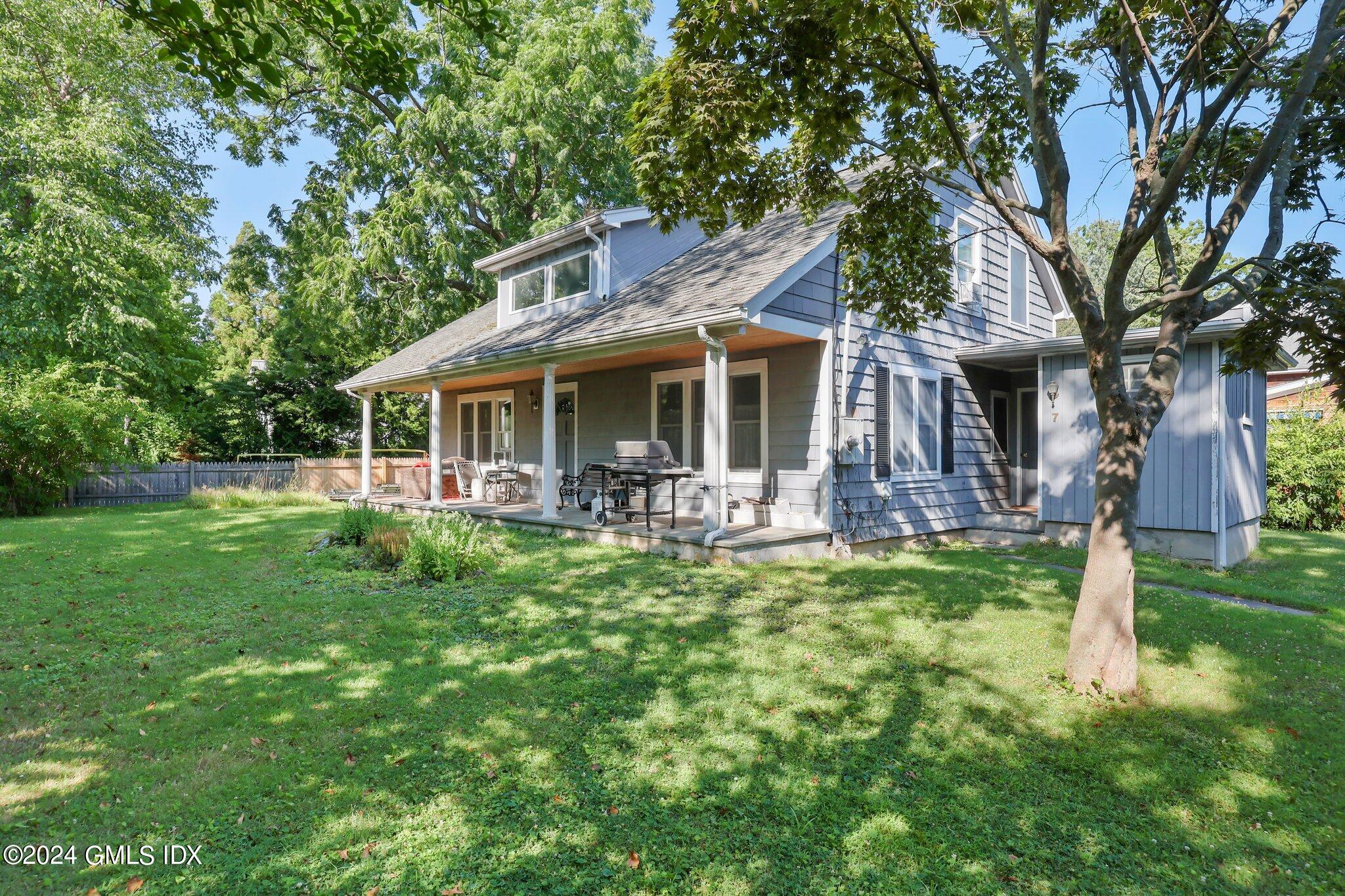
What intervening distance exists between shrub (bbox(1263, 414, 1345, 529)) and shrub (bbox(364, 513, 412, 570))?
1485 cm

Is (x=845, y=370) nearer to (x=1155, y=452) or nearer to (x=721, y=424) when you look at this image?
(x=721, y=424)

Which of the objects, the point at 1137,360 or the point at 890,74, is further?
the point at 1137,360

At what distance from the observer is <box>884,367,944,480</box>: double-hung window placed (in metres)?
10.0

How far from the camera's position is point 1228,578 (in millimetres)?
7844

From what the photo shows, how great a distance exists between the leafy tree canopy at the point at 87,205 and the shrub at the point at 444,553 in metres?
13.6

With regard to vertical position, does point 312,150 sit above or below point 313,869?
above

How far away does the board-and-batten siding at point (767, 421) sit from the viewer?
29.9 ft

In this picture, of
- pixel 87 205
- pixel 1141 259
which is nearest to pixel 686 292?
pixel 87 205

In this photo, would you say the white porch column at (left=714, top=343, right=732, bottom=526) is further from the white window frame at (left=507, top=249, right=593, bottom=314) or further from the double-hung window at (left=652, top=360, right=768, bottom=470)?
the white window frame at (left=507, top=249, right=593, bottom=314)

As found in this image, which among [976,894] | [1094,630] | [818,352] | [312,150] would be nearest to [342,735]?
[976,894]

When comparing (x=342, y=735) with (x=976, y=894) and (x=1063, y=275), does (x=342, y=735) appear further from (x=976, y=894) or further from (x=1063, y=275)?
(x=1063, y=275)

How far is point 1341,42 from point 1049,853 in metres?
5.82

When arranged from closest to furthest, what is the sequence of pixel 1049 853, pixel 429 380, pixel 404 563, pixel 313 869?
1. pixel 313 869
2. pixel 1049 853
3. pixel 404 563
4. pixel 429 380

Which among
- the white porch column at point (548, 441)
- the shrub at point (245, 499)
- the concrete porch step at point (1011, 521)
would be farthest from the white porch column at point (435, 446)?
the concrete porch step at point (1011, 521)
